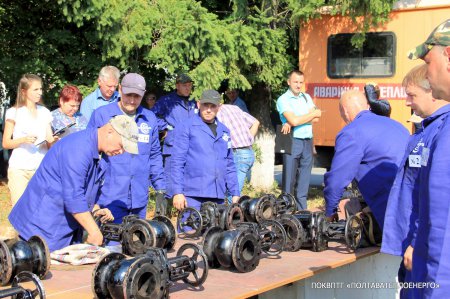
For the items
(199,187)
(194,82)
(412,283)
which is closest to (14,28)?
(194,82)

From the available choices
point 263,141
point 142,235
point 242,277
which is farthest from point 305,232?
point 263,141

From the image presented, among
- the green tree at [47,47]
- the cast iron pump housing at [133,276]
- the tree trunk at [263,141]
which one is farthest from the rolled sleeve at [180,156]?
the tree trunk at [263,141]

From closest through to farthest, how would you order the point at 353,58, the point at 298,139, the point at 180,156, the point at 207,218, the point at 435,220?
the point at 435,220 < the point at 207,218 < the point at 180,156 < the point at 298,139 < the point at 353,58

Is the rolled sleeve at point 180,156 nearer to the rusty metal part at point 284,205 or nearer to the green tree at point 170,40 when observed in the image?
the rusty metal part at point 284,205

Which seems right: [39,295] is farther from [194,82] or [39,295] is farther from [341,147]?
[194,82]

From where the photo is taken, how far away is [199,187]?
25.1 ft

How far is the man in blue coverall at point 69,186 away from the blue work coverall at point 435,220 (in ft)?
8.25

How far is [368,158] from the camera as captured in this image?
21.0ft

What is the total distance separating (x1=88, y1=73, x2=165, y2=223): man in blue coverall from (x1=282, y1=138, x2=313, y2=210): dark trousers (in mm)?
3393

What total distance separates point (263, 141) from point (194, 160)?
677cm

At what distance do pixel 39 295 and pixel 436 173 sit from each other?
2.43m

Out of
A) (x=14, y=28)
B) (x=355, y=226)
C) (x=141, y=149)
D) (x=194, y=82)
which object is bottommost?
(x=355, y=226)

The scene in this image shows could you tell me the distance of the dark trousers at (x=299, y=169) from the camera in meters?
10.2

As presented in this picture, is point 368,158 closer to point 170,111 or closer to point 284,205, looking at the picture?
point 284,205
